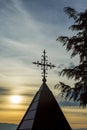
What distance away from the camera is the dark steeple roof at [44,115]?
776 inches

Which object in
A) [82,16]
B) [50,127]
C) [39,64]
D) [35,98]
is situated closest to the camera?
[50,127]

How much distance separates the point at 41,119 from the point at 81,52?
6262mm

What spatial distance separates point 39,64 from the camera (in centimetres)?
2303

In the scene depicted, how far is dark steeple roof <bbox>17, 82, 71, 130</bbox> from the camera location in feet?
64.6

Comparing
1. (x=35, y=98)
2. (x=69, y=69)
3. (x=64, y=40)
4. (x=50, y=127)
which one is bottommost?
(x=50, y=127)

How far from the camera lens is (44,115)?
20078mm

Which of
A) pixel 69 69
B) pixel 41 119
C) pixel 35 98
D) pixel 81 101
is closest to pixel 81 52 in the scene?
pixel 69 69

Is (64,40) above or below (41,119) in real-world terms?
above

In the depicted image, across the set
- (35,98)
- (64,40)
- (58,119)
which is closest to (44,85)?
(35,98)

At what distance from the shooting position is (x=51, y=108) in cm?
2070

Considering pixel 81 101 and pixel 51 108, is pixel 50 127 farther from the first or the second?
pixel 81 101

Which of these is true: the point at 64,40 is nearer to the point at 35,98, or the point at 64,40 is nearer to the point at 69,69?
the point at 69,69

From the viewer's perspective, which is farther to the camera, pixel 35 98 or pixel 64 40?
pixel 64 40

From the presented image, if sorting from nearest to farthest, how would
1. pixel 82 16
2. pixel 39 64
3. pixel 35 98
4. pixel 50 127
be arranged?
pixel 50 127, pixel 35 98, pixel 39 64, pixel 82 16
